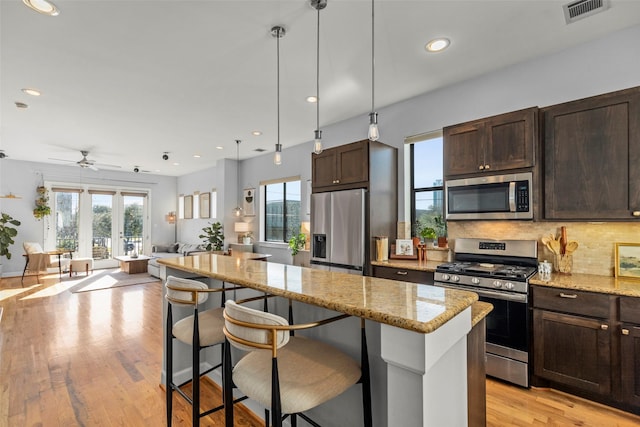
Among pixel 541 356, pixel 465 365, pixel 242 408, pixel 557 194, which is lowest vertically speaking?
pixel 242 408

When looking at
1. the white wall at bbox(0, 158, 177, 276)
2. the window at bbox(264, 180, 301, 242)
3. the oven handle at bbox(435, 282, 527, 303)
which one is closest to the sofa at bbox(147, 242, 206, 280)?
the white wall at bbox(0, 158, 177, 276)

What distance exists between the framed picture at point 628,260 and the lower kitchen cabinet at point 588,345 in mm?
494

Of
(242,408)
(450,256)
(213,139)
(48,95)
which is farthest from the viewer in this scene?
(213,139)

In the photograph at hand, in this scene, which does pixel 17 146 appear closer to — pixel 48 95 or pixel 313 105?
pixel 48 95

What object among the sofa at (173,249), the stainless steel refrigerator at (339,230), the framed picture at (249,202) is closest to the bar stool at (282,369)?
the stainless steel refrigerator at (339,230)

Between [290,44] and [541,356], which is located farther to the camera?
[290,44]

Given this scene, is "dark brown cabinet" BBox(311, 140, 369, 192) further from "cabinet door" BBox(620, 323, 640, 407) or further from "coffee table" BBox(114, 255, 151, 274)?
"coffee table" BBox(114, 255, 151, 274)

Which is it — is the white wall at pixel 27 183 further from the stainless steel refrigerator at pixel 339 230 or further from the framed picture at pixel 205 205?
the stainless steel refrigerator at pixel 339 230

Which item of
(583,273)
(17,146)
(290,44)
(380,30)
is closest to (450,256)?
(583,273)

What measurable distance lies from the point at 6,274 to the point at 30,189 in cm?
208

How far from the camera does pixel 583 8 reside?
2.18 meters

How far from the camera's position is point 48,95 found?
3.58 meters

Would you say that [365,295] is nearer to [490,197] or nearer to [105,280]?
[490,197]

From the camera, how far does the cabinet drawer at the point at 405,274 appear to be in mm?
3021
